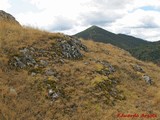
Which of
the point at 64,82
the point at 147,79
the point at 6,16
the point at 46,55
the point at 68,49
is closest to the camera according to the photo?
the point at 64,82

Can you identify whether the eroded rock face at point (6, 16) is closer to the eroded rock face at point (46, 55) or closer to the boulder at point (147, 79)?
the eroded rock face at point (46, 55)

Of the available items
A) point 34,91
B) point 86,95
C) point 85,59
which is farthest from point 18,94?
point 85,59

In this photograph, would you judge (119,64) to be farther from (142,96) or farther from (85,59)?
(142,96)

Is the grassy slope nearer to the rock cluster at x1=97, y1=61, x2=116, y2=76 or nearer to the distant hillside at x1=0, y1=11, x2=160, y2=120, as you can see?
the distant hillside at x1=0, y1=11, x2=160, y2=120

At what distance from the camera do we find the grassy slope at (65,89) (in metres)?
17.6

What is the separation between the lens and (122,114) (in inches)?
713

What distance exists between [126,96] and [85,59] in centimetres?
620

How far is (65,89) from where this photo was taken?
1992 centimetres

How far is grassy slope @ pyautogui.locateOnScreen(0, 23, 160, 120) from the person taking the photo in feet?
57.9

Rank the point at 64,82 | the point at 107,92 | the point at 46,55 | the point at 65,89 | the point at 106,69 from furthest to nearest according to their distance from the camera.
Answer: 1. the point at 106,69
2. the point at 46,55
3. the point at 64,82
4. the point at 107,92
5. the point at 65,89

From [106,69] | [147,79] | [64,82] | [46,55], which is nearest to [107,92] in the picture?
[64,82]

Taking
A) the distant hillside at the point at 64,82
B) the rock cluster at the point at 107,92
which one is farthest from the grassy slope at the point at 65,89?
the rock cluster at the point at 107,92

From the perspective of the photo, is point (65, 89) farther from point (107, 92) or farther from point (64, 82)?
point (107, 92)

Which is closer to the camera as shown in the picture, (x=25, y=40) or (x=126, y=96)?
(x=126, y=96)
